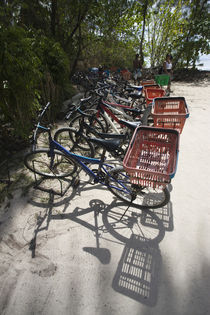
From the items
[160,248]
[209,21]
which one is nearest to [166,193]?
[160,248]

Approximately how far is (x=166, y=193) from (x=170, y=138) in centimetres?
75

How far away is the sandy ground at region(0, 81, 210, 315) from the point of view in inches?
65.1

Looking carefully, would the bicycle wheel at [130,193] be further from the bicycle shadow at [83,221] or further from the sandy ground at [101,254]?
the bicycle shadow at [83,221]

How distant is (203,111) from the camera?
6.02m

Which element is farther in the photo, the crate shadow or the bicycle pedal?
the bicycle pedal

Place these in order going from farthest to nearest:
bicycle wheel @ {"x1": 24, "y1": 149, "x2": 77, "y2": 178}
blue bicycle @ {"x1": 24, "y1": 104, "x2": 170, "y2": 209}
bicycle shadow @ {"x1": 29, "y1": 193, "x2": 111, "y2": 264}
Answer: bicycle wheel @ {"x1": 24, "y1": 149, "x2": 77, "y2": 178} < blue bicycle @ {"x1": 24, "y1": 104, "x2": 170, "y2": 209} < bicycle shadow @ {"x1": 29, "y1": 193, "x2": 111, "y2": 264}

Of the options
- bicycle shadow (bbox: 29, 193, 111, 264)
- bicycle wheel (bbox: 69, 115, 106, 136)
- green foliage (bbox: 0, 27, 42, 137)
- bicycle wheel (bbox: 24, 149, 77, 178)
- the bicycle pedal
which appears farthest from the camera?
bicycle wheel (bbox: 69, 115, 106, 136)

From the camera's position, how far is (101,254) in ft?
6.65

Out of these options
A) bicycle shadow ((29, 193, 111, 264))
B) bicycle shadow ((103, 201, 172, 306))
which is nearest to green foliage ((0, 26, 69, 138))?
bicycle shadow ((29, 193, 111, 264))

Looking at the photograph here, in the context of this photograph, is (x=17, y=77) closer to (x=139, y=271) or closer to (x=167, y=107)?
(x=167, y=107)

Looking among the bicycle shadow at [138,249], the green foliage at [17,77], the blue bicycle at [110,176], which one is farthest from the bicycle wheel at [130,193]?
the green foliage at [17,77]

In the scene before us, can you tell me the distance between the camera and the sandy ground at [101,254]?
1.65 metres

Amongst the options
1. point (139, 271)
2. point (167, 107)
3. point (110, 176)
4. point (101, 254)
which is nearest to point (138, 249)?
point (139, 271)

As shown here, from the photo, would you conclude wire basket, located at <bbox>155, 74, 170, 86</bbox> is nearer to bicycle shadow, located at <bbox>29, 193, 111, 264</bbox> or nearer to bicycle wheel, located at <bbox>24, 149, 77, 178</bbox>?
bicycle wheel, located at <bbox>24, 149, 77, 178</bbox>
